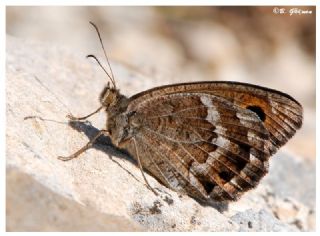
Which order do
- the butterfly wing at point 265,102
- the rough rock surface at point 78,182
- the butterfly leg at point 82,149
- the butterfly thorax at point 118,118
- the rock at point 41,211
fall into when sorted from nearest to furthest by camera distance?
the rock at point 41,211, the rough rock surface at point 78,182, the butterfly leg at point 82,149, the butterfly thorax at point 118,118, the butterfly wing at point 265,102

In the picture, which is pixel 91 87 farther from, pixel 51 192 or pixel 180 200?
pixel 51 192

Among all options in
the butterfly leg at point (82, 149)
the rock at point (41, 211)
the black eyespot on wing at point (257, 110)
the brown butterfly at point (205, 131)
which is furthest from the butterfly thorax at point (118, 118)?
the rock at point (41, 211)

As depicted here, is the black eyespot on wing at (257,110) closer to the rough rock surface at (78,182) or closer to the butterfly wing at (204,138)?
the butterfly wing at (204,138)

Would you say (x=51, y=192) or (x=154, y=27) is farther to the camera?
(x=154, y=27)

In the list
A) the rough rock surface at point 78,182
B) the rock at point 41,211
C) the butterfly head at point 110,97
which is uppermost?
the butterfly head at point 110,97

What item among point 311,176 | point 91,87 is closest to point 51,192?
point 91,87

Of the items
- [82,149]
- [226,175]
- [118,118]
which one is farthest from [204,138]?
[82,149]

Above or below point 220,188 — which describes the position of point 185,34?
above
